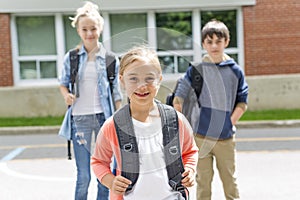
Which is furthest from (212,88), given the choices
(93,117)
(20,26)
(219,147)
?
(20,26)

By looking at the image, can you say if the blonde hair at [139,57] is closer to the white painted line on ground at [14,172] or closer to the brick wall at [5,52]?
the white painted line on ground at [14,172]

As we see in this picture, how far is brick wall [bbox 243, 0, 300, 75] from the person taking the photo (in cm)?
1345

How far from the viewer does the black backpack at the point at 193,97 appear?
2.92 metres

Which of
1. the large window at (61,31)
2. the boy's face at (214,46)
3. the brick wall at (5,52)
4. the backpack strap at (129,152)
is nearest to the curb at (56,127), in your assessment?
the brick wall at (5,52)

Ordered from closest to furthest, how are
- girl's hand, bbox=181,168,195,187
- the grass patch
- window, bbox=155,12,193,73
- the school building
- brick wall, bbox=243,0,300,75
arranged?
girl's hand, bbox=181,168,195,187, window, bbox=155,12,193,73, the grass patch, the school building, brick wall, bbox=243,0,300,75

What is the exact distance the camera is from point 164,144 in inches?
91.1

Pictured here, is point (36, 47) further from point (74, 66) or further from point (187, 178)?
point (187, 178)

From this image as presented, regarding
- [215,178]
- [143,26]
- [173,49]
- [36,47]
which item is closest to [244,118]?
[143,26]

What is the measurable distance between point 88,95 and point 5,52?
10191mm

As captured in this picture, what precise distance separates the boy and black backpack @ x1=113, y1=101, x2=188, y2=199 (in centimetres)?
67

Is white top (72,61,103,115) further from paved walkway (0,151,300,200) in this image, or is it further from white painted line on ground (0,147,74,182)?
white painted line on ground (0,147,74,182)

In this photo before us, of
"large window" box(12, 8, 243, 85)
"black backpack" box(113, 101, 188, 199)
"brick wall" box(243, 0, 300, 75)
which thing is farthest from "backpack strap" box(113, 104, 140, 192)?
"brick wall" box(243, 0, 300, 75)

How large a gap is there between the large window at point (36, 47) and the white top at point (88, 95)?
33.4 feet

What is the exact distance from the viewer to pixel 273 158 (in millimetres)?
7074
